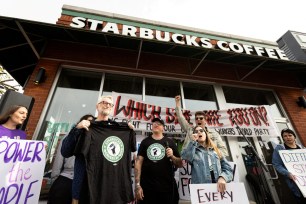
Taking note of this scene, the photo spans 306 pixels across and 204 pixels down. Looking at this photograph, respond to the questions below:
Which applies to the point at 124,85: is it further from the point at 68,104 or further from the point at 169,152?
the point at 169,152

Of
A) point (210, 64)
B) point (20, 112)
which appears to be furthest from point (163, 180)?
point (210, 64)

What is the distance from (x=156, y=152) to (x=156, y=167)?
0.75ft

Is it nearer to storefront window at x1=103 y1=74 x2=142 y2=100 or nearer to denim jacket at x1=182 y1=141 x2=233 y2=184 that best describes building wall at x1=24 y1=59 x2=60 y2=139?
storefront window at x1=103 y1=74 x2=142 y2=100

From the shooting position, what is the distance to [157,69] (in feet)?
16.8

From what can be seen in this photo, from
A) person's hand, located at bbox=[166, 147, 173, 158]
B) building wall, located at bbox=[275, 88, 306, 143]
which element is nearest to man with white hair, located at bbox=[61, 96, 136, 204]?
person's hand, located at bbox=[166, 147, 173, 158]

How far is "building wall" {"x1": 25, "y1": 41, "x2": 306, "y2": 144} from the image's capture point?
446 cm

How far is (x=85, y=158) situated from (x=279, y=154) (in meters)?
3.53

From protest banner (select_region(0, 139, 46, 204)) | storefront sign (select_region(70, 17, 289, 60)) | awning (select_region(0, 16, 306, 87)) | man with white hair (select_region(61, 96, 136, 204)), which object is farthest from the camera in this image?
storefront sign (select_region(70, 17, 289, 60))

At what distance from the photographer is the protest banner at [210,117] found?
4043 millimetres

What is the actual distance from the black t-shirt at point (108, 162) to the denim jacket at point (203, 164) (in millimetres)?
854

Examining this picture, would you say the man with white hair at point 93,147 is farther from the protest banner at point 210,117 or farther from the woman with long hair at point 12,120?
the protest banner at point 210,117

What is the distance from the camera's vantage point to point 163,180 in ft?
8.07

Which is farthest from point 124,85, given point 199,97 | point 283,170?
point 283,170

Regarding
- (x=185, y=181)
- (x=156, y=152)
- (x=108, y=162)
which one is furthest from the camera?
(x=185, y=181)
